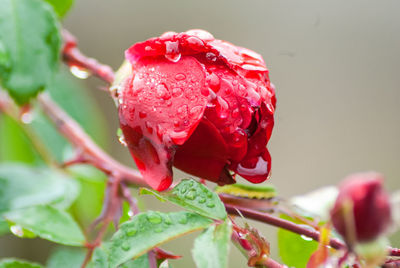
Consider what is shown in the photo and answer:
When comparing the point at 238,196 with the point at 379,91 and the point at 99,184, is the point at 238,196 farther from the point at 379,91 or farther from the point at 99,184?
the point at 379,91

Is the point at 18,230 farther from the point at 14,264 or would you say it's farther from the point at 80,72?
the point at 80,72

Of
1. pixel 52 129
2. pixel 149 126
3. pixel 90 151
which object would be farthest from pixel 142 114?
pixel 52 129

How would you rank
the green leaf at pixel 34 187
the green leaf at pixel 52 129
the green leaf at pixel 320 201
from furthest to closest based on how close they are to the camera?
the green leaf at pixel 52 129 → the green leaf at pixel 34 187 → the green leaf at pixel 320 201

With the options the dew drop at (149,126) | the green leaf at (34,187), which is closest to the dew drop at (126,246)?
the dew drop at (149,126)

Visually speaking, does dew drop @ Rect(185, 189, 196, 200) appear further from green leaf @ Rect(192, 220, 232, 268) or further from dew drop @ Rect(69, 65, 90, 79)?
dew drop @ Rect(69, 65, 90, 79)

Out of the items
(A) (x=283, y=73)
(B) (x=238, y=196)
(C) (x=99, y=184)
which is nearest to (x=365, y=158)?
(A) (x=283, y=73)

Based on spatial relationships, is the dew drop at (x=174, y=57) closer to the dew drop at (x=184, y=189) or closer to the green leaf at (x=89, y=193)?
the dew drop at (x=184, y=189)

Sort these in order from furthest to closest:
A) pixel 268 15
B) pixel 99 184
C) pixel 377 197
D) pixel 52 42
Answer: pixel 268 15, pixel 99 184, pixel 52 42, pixel 377 197
